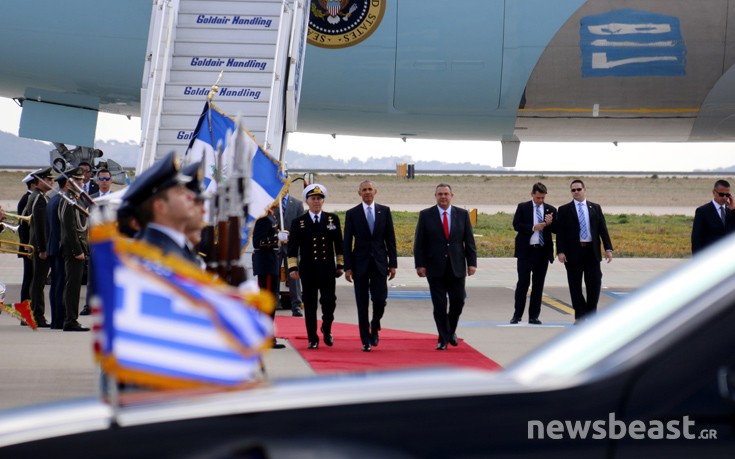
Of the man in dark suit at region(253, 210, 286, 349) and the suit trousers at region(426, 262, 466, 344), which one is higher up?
the man in dark suit at region(253, 210, 286, 349)

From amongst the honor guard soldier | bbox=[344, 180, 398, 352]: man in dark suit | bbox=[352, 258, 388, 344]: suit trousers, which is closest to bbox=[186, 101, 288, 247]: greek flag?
bbox=[344, 180, 398, 352]: man in dark suit

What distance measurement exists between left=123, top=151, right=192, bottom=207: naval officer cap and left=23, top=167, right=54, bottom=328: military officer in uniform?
25.5 feet

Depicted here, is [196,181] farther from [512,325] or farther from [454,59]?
[454,59]

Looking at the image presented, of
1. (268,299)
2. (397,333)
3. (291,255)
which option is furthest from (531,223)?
(268,299)

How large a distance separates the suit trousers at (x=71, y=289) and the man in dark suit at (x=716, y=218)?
6.22 meters

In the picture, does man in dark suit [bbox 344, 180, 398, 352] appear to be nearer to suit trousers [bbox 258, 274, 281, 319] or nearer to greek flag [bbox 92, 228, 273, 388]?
suit trousers [bbox 258, 274, 281, 319]

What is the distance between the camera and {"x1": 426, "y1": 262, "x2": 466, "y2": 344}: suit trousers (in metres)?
9.27

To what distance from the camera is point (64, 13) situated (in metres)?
13.1

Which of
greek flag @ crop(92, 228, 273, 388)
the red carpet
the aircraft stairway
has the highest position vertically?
the aircraft stairway

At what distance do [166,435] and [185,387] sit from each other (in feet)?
1.03

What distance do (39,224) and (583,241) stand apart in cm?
560

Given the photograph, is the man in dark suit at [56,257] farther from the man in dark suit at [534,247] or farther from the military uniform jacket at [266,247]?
the man in dark suit at [534,247]

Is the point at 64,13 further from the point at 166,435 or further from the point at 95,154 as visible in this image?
the point at 166,435

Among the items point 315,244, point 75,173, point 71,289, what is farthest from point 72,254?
point 315,244
